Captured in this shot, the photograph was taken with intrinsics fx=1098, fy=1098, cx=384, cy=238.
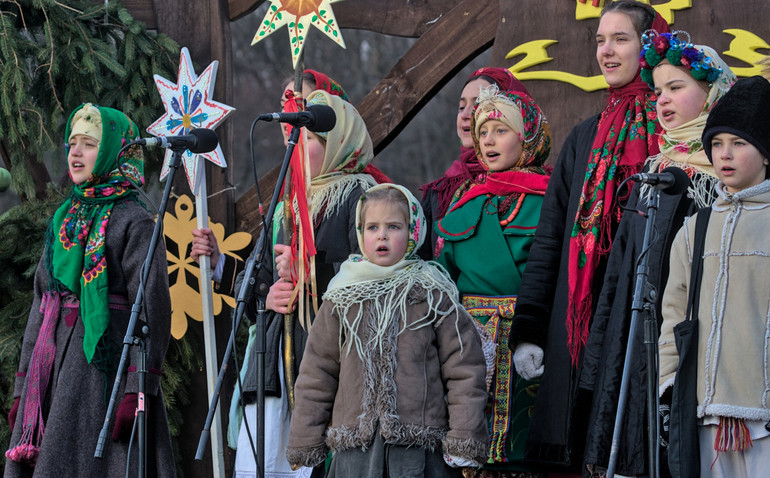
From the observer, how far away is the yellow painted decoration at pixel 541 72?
17.8ft

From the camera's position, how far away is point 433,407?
11.8 feet

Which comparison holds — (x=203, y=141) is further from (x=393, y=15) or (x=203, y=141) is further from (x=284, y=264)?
(x=393, y=15)

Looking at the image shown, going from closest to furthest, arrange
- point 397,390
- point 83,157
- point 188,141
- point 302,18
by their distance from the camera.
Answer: point 397,390 < point 188,141 < point 302,18 < point 83,157

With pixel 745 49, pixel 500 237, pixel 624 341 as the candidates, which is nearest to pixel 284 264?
pixel 500 237

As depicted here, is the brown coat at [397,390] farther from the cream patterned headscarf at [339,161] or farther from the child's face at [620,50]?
the child's face at [620,50]

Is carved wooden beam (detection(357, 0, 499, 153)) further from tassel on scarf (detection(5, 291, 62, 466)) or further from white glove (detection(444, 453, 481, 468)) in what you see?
white glove (detection(444, 453, 481, 468))

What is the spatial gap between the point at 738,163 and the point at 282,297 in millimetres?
1825

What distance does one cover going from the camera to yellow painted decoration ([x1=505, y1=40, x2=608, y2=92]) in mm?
5427

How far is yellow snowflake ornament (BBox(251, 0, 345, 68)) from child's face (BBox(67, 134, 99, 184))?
38.9 inches

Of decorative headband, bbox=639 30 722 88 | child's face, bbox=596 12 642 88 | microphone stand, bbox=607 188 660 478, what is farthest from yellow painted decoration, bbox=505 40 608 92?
microphone stand, bbox=607 188 660 478

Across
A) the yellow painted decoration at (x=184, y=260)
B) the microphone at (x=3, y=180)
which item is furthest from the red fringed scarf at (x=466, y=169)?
the microphone at (x=3, y=180)

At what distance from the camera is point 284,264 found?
14.1 feet

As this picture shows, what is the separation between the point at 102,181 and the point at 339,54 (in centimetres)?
910

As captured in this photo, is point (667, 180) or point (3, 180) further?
point (3, 180)
